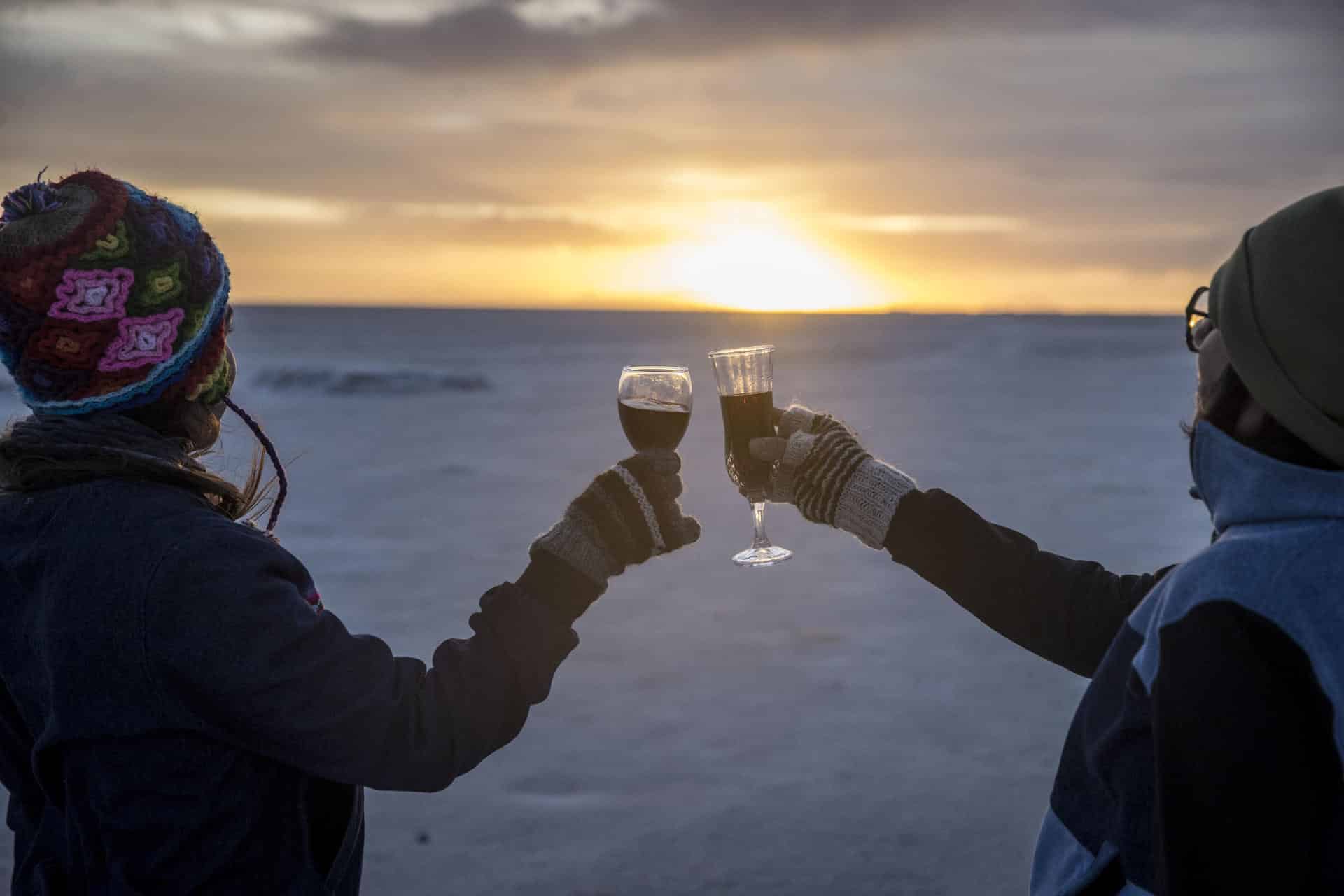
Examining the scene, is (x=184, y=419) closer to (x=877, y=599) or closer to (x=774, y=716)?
(x=774, y=716)

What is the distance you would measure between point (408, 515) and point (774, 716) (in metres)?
4.52

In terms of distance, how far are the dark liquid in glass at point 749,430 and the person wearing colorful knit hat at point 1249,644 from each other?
128 centimetres

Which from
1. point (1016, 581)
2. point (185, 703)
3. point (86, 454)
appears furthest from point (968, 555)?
point (86, 454)

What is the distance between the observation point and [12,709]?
1.81 metres

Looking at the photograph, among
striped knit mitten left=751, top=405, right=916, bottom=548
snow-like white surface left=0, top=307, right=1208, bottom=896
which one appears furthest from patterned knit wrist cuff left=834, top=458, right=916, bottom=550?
snow-like white surface left=0, top=307, right=1208, bottom=896

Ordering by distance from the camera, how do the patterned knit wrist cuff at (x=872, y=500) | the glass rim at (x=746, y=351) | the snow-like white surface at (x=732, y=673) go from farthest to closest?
the snow-like white surface at (x=732, y=673) → the glass rim at (x=746, y=351) → the patterned knit wrist cuff at (x=872, y=500)

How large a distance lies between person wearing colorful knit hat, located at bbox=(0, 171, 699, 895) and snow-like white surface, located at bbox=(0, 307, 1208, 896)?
534 mm

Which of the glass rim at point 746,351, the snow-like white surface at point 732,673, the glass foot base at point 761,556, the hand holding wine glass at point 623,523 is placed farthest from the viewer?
the snow-like white surface at point 732,673

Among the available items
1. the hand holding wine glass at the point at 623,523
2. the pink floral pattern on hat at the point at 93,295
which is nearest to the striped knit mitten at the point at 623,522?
the hand holding wine glass at the point at 623,523

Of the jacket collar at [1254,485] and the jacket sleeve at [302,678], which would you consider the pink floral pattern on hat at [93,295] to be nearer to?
the jacket sleeve at [302,678]

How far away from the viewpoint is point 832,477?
8.59ft

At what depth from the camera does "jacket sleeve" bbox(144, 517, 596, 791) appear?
157 cm

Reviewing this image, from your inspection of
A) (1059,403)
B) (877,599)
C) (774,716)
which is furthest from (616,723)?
(1059,403)

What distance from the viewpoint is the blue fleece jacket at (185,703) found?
1.58 metres
